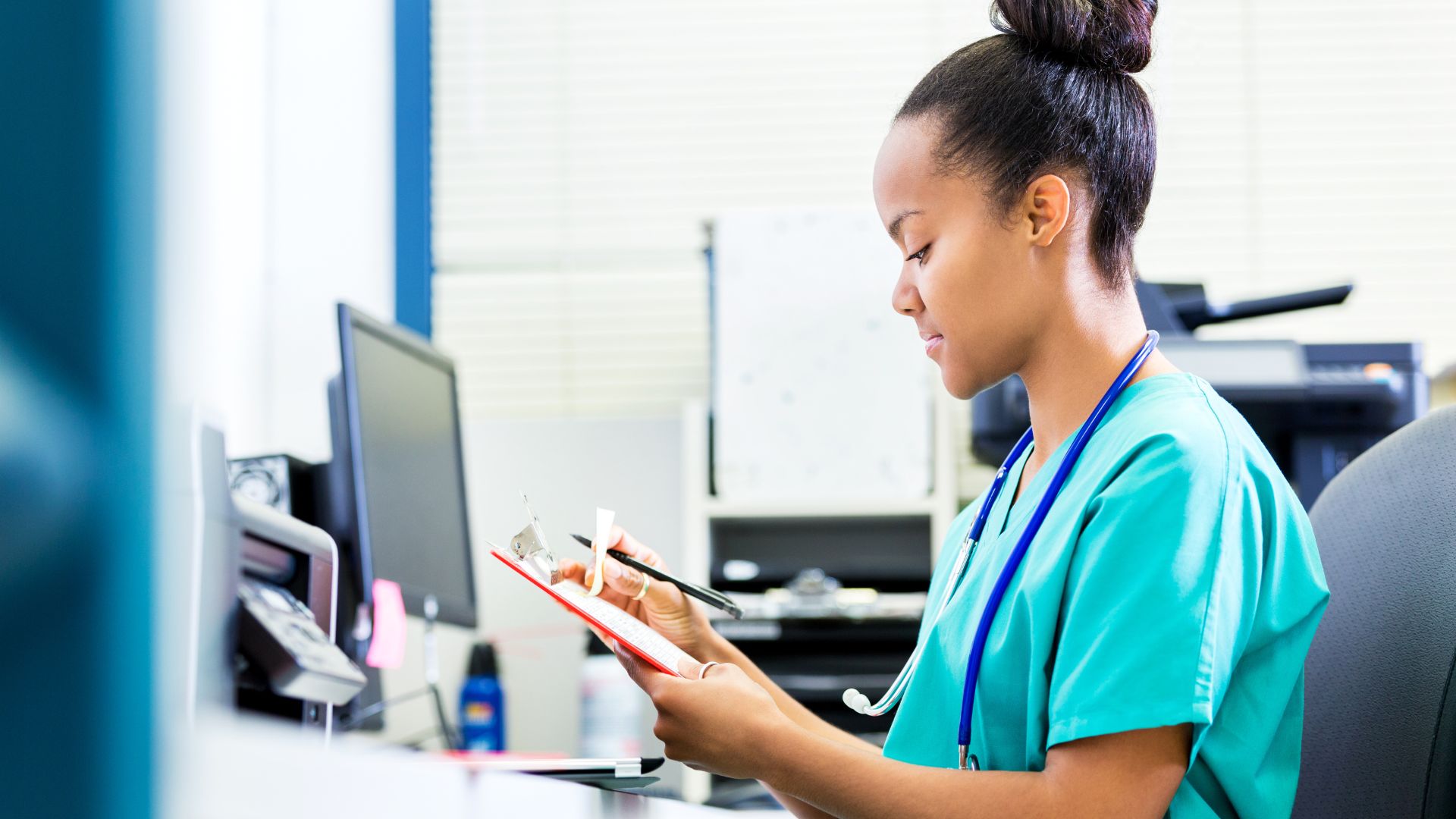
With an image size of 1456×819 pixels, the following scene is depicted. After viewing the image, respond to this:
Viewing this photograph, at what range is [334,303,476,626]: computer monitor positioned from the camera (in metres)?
1.56

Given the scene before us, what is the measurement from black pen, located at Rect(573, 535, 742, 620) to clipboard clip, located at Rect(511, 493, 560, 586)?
2.6 inches

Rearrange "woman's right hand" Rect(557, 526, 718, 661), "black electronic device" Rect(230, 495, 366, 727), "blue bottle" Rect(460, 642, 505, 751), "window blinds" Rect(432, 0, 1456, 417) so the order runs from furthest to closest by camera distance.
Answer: "window blinds" Rect(432, 0, 1456, 417)
"blue bottle" Rect(460, 642, 505, 751)
"woman's right hand" Rect(557, 526, 718, 661)
"black electronic device" Rect(230, 495, 366, 727)

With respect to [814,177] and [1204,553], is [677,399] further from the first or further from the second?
[1204,553]

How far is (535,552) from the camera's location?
84 centimetres

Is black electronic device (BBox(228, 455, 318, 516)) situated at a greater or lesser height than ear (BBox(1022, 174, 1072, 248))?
lesser

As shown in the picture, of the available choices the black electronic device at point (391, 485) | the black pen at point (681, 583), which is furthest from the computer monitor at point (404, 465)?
the black pen at point (681, 583)

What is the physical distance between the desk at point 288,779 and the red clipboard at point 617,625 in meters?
0.35

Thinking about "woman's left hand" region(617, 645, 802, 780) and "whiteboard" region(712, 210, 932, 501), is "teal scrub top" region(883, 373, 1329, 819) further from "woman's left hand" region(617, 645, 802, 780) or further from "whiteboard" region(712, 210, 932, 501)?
"whiteboard" region(712, 210, 932, 501)

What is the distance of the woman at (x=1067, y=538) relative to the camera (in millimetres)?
698

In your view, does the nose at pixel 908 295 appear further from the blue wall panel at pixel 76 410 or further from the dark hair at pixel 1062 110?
the blue wall panel at pixel 76 410

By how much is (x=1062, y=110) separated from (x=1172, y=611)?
0.37 meters

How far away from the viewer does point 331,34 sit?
2.45m

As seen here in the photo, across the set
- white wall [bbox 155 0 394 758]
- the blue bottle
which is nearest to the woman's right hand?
white wall [bbox 155 0 394 758]

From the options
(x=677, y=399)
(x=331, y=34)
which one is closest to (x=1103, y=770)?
(x=677, y=399)
